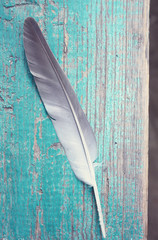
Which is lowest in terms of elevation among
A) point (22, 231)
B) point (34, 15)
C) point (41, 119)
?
point (22, 231)

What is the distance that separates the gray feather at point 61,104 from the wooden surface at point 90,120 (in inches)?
0.9

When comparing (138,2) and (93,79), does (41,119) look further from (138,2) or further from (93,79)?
(138,2)

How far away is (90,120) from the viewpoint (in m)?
0.56

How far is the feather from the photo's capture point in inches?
20.7

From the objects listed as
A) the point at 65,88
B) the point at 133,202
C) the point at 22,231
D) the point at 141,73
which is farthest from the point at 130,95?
the point at 22,231

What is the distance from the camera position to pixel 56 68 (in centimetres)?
52

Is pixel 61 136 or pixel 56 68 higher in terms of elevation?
pixel 56 68

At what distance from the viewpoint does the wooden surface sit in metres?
0.55

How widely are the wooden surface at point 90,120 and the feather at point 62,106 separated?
2 centimetres

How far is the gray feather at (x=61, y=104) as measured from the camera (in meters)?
0.53

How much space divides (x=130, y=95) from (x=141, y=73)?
0.06 m

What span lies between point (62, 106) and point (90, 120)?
8 centimetres

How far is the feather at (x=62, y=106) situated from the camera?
53 centimetres

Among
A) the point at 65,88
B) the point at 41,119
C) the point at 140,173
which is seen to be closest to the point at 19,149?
the point at 41,119
